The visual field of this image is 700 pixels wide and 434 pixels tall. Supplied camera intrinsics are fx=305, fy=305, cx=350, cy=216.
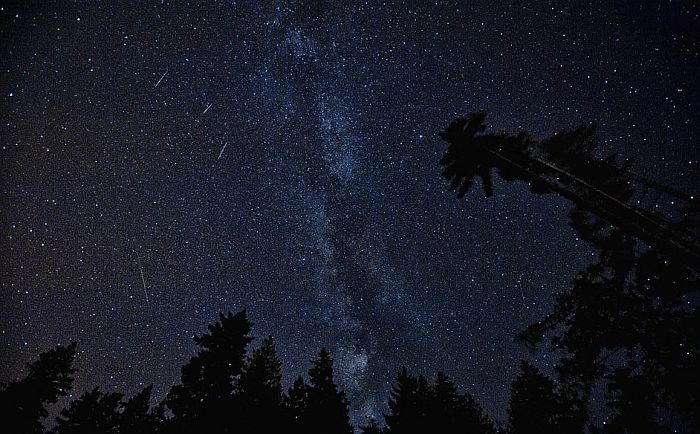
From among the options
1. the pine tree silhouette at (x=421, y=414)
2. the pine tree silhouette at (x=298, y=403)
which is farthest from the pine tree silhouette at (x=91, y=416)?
the pine tree silhouette at (x=421, y=414)

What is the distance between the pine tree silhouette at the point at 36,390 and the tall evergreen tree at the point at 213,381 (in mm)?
8211

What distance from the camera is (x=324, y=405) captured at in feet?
61.9

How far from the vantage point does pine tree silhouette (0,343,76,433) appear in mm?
15742

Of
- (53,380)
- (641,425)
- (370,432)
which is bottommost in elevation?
(641,425)

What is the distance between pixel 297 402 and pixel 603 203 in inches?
800

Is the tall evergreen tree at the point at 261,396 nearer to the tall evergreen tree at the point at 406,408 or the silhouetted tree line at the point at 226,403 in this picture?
the silhouetted tree line at the point at 226,403

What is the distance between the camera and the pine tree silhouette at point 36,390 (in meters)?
15.7

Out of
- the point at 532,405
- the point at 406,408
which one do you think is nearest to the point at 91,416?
the point at 406,408

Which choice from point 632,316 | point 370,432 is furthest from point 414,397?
point 632,316

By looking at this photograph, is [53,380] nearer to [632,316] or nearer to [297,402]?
[297,402]

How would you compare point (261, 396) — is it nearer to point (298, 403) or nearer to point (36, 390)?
point (298, 403)

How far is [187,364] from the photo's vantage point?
→ 1587cm

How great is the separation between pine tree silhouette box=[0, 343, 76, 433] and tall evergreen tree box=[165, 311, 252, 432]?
26.9 ft

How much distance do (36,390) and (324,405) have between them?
52.5 feet
